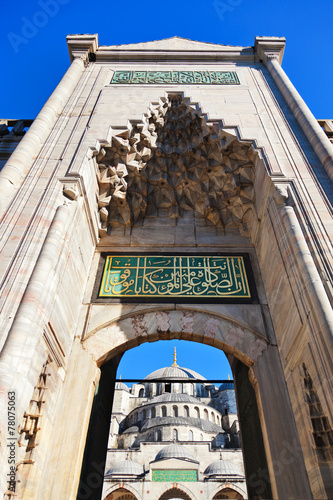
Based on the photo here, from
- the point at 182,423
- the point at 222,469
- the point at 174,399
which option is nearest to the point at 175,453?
the point at 222,469

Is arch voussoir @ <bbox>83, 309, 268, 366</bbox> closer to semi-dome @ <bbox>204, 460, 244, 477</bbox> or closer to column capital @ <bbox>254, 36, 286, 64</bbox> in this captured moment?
column capital @ <bbox>254, 36, 286, 64</bbox>

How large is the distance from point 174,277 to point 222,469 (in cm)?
2272

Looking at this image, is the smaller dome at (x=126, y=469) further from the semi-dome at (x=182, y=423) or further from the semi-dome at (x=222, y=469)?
the semi-dome at (x=222, y=469)

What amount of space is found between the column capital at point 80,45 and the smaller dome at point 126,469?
23.4 metres

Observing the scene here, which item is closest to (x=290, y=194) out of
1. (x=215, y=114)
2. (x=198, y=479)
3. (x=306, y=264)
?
(x=306, y=264)

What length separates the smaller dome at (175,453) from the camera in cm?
2328

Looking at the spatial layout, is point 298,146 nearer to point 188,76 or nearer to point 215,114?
point 215,114

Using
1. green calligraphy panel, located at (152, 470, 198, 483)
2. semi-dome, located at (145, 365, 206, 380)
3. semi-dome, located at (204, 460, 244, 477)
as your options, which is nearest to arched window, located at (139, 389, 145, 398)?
semi-dome, located at (145, 365, 206, 380)

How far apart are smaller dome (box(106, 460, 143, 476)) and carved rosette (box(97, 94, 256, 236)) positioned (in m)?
22.1

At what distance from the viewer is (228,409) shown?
34.3 m

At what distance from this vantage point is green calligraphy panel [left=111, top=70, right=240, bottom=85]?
671 cm

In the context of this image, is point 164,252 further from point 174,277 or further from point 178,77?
point 178,77

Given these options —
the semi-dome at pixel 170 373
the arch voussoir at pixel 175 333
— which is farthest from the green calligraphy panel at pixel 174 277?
the semi-dome at pixel 170 373

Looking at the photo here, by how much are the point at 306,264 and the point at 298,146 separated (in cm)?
230
